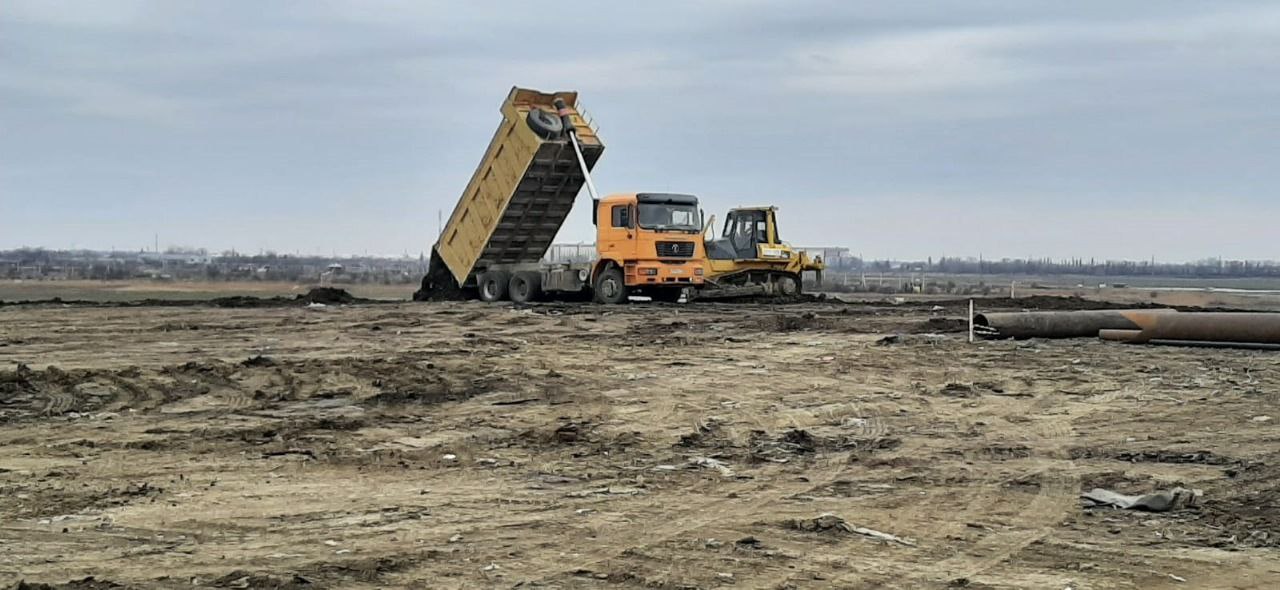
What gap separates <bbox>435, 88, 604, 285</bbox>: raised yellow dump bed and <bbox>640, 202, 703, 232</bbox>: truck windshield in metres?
1.59

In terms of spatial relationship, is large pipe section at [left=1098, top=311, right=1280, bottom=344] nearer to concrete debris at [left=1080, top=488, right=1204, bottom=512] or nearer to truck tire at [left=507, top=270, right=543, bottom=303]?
concrete debris at [left=1080, top=488, right=1204, bottom=512]

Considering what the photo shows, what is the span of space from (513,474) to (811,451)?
8.20 ft

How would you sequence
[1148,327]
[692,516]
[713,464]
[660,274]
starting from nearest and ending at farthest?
[692,516] < [713,464] < [1148,327] < [660,274]

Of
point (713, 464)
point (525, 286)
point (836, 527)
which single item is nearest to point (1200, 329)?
point (713, 464)

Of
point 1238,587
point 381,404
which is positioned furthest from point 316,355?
point 1238,587

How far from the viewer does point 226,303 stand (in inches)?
1161

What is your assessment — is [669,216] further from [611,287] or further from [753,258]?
[753,258]

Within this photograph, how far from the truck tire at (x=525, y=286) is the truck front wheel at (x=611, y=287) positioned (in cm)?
173

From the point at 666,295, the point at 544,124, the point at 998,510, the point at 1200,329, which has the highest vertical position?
the point at 544,124

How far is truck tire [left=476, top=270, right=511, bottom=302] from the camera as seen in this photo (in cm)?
3128

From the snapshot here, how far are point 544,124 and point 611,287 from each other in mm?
4033

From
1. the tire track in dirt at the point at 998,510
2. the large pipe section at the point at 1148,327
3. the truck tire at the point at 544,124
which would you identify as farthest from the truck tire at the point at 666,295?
the tire track in dirt at the point at 998,510

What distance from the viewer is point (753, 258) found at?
107ft

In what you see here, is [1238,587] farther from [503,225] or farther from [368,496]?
[503,225]
